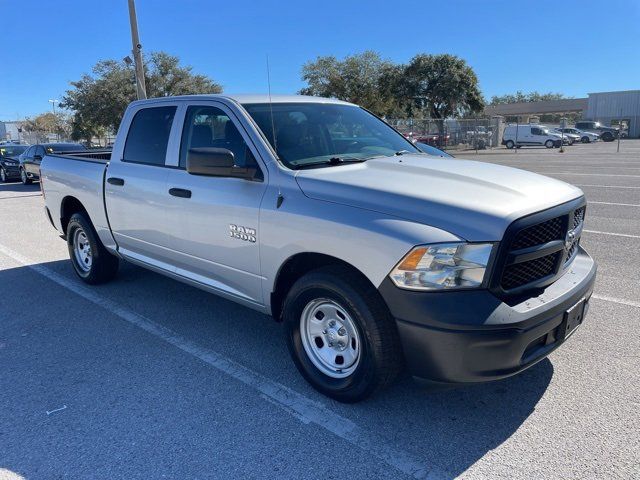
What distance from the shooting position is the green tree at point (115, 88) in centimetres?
3347

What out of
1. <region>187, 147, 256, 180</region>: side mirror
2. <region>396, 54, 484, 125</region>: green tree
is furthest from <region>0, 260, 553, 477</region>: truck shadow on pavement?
<region>396, 54, 484, 125</region>: green tree

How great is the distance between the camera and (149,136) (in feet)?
15.7

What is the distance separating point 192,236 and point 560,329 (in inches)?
108

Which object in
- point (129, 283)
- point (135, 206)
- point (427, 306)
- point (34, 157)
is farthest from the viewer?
point (34, 157)

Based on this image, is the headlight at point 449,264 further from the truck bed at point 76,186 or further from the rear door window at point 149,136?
the truck bed at point 76,186

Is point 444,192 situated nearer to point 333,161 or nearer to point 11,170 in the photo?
point 333,161

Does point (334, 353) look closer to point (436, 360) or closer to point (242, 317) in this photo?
point (436, 360)

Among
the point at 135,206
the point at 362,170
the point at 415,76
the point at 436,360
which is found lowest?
the point at 436,360

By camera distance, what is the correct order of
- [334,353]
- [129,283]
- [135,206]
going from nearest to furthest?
[334,353] < [135,206] < [129,283]

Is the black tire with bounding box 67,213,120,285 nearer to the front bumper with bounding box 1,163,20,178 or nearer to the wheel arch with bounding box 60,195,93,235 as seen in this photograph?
the wheel arch with bounding box 60,195,93,235

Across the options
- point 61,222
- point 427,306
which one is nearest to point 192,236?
point 427,306

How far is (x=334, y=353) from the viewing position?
3.32 metres

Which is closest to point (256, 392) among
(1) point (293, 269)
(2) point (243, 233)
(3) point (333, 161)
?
(1) point (293, 269)

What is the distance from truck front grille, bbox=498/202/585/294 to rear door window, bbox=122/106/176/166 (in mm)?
3083
